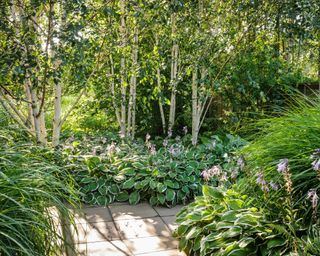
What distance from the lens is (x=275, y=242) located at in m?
2.10

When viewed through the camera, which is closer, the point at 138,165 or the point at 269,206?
the point at 269,206

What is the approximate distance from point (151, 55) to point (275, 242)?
3.34 m

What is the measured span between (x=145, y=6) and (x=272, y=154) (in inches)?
77.3

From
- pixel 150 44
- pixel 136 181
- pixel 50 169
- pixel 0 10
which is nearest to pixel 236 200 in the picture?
pixel 50 169

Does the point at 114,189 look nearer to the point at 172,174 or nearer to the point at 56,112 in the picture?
the point at 172,174

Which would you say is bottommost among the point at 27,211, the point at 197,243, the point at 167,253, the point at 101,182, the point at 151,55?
the point at 167,253

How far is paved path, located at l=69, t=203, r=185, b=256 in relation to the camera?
8.75 ft

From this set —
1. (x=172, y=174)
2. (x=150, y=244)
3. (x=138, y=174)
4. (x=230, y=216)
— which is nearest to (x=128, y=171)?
(x=138, y=174)

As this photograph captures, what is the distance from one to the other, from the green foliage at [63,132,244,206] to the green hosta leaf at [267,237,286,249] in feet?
4.63

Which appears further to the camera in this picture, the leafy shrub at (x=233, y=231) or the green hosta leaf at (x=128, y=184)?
the green hosta leaf at (x=128, y=184)

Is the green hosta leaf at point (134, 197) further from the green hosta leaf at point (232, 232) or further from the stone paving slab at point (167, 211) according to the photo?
the green hosta leaf at point (232, 232)

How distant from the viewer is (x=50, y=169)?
2365mm

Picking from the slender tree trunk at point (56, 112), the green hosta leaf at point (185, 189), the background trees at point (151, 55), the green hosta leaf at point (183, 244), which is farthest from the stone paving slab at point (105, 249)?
the slender tree trunk at point (56, 112)

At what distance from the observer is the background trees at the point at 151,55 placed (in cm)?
342
